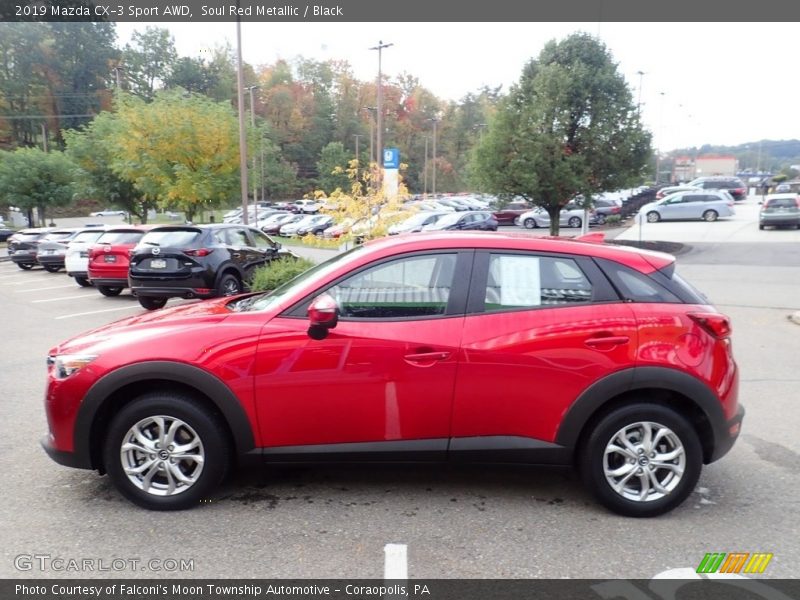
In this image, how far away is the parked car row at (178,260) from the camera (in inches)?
426

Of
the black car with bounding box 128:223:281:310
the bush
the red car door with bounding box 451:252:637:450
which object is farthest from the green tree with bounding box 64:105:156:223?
the red car door with bounding box 451:252:637:450

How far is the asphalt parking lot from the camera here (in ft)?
10.3

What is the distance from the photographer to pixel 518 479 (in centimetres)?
420

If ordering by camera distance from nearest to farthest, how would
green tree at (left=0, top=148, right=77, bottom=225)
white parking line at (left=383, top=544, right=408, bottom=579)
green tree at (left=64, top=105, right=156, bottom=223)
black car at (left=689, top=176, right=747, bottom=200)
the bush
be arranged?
white parking line at (left=383, top=544, right=408, bottom=579)
the bush
green tree at (left=64, top=105, right=156, bottom=223)
green tree at (left=0, top=148, right=77, bottom=225)
black car at (left=689, top=176, right=747, bottom=200)

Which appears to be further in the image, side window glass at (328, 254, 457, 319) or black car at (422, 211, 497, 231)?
black car at (422, 211, 497, 231)

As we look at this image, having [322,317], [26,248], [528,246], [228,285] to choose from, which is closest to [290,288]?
[322,317]

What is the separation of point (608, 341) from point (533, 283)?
55 cm

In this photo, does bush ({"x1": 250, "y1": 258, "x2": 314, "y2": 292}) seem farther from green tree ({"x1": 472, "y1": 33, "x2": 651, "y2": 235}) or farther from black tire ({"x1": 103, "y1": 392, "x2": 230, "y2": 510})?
green tree ({"x1": 472, "y1": 33, "x2": 651, "y2": 235})

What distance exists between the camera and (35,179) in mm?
32906

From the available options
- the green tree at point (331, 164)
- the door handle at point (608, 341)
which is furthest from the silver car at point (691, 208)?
the green tree at point (331, 164)

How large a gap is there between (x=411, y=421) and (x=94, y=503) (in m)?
2.04

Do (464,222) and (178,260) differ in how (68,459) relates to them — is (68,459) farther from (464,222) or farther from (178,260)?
(464,222)

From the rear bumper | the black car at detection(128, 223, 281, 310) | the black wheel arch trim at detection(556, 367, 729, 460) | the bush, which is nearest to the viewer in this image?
the black wheel arch trim at detection(556, 367, 729, 460)

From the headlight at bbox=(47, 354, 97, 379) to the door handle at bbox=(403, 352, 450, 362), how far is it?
1.87 metres
